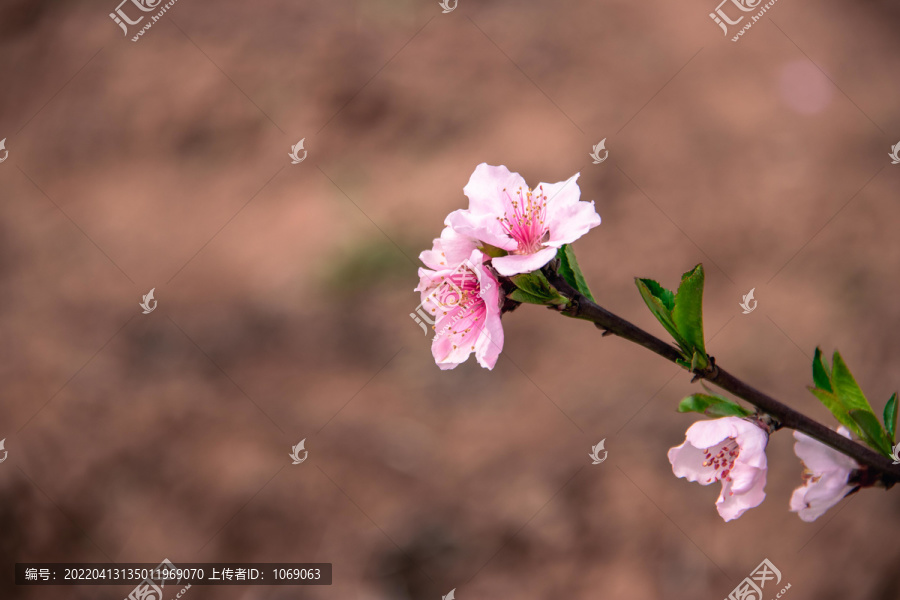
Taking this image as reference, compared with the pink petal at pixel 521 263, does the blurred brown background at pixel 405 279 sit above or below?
above

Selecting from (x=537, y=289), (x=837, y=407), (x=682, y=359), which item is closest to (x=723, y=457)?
(x=837, y=407)

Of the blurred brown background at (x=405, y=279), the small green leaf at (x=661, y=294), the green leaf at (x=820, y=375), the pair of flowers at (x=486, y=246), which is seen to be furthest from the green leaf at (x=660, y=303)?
the blurred brown background at (x=405, y=279)

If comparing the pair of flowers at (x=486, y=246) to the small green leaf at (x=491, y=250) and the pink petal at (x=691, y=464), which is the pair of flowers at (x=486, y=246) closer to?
the small green leaf at (x=491, y=250)

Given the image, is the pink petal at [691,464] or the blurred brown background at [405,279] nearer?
the pink petal at [691,464]

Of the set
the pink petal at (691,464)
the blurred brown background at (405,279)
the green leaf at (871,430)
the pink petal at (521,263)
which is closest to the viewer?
the pink petal at (521,263)

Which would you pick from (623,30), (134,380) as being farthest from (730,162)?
(134,380)

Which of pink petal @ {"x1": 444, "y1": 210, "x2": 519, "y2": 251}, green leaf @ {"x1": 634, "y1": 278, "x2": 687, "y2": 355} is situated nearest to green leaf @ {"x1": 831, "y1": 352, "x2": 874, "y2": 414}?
green leaf @ {"x1": 634, "y1": 278, "x2": 687, "y2": 355}

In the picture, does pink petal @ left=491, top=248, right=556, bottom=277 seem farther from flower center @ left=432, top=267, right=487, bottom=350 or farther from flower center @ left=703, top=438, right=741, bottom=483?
flower center @ left=703, top=438, right=741, bottom=483

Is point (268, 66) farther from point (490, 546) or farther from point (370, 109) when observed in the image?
point (490, 546)
